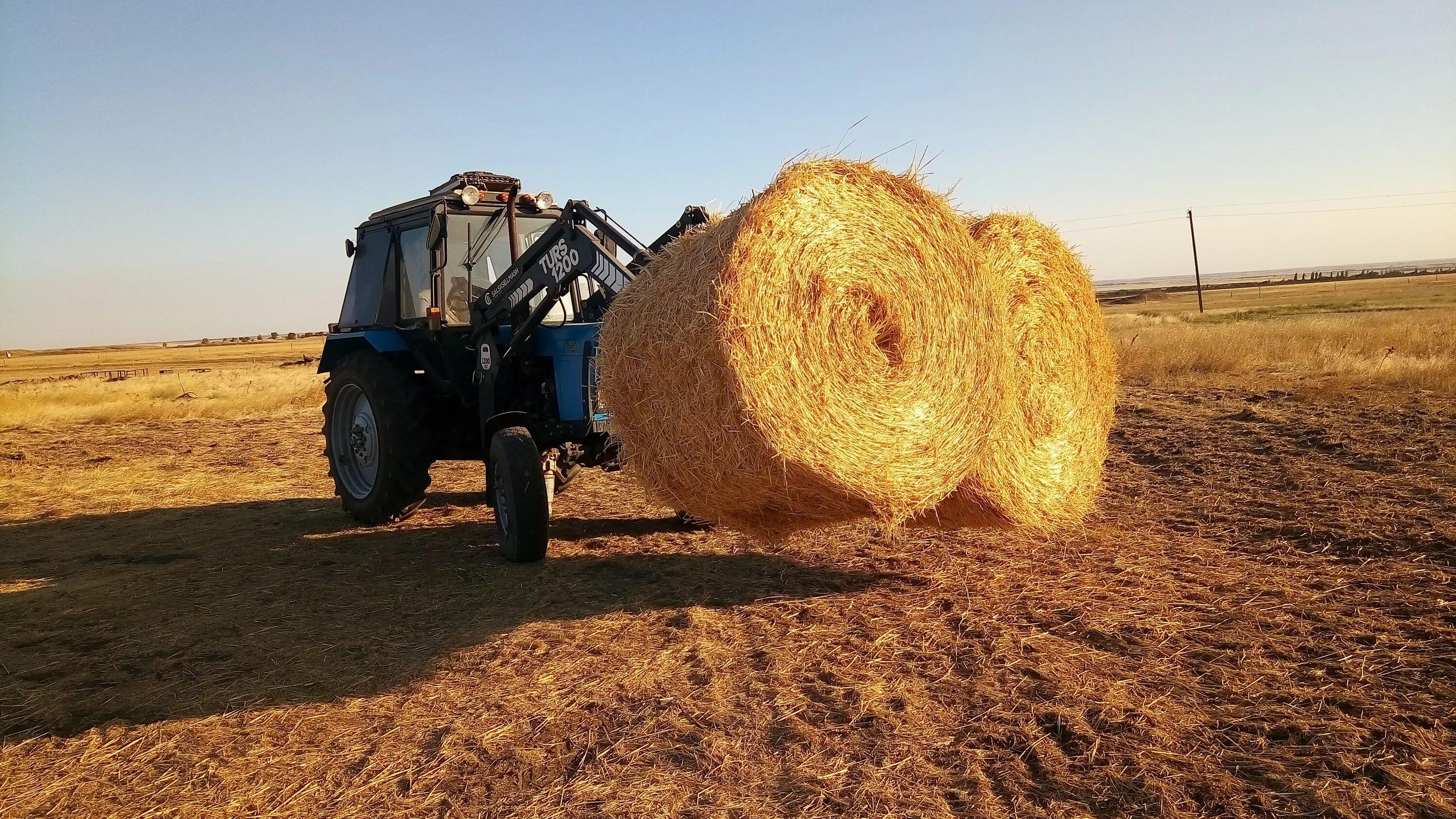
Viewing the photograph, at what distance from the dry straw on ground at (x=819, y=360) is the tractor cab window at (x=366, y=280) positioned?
359 cm

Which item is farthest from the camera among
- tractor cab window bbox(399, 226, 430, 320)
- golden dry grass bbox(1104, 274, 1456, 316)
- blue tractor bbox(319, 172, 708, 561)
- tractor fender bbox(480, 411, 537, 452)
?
golden dry grass bbox(1104, 274, 1456, 316)

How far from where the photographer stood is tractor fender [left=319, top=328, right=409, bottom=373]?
22.7 ft

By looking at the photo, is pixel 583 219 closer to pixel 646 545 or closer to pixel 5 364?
pixel 646 545

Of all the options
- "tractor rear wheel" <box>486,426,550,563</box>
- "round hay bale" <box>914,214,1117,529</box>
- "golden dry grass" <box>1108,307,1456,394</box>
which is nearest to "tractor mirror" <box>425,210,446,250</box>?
"tractor rear wheel" <box>486,426,550,563</box>

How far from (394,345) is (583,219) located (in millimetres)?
2110

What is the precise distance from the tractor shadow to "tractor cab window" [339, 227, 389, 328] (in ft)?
5.44

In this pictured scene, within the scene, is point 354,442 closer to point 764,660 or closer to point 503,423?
point 503,423

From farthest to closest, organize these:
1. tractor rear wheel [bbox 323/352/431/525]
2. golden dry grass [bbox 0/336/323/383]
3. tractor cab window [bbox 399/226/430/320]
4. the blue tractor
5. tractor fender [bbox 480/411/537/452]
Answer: golden dry grass [bbox 0/336/323/383] < tractor cab window [bbox 399/226/430/320] < tractor rear wheel [bbox 323/352/431/525] < tractor fender [bbox 480/411/537/452] < the blue tractor

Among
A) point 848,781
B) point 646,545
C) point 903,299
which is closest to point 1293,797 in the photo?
point 848,781

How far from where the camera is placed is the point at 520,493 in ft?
18.2

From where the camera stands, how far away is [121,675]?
4.18 metres

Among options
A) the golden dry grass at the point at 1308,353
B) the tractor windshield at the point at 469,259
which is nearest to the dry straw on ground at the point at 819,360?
the tractor windshield at the point at 469,259

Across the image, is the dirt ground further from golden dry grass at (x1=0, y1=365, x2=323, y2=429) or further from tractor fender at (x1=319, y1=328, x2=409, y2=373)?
golden dry grass at (x1=0, y1=365, x2=323, y2=429)

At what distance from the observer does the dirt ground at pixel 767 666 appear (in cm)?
290
